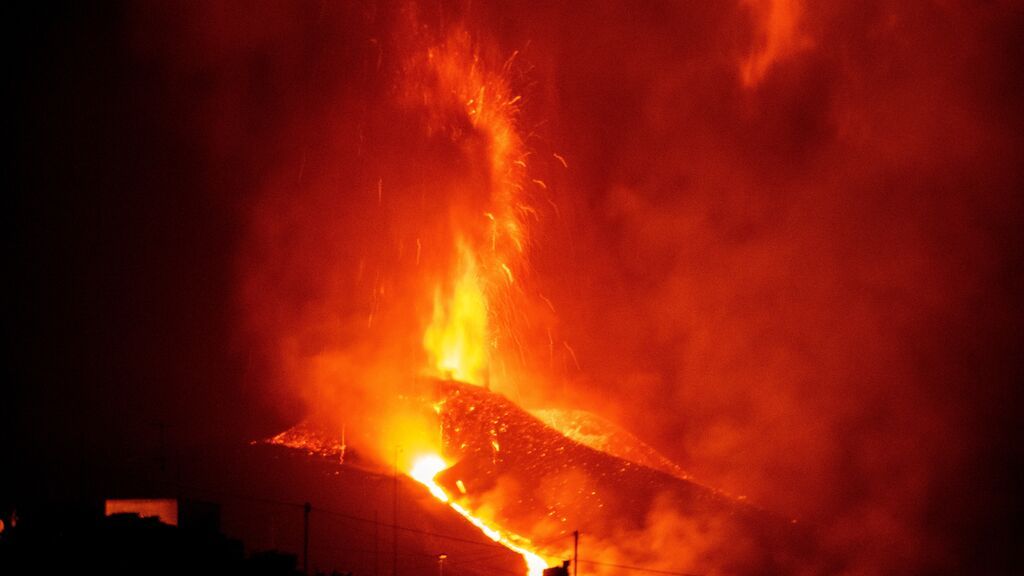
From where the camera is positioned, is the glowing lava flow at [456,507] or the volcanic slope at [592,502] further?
the volcanic slope at [592,502]

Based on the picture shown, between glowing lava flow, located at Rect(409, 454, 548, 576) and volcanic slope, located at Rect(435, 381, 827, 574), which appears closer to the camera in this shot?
glowing lava flow, located at Rect(409, 454, 548, 576)

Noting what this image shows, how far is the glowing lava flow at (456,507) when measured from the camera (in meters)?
38.6

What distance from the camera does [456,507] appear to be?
43.3 meters

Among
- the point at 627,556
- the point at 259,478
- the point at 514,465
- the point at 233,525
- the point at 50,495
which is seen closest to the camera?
the point at 627,556

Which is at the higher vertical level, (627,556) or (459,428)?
(459,428)

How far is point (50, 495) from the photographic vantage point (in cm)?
5541

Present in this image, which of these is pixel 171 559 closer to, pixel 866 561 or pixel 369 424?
pixel 369 424

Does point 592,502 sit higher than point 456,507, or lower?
higher

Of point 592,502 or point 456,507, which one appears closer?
point 456,507

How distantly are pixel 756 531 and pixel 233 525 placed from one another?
74.7 ft

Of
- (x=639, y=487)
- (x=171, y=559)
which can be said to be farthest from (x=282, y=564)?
(x=639, y=487)

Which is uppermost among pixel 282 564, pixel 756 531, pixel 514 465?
pixel 514 465

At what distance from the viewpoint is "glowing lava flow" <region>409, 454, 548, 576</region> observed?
38.6 meters

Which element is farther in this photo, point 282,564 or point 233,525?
point 233,525
